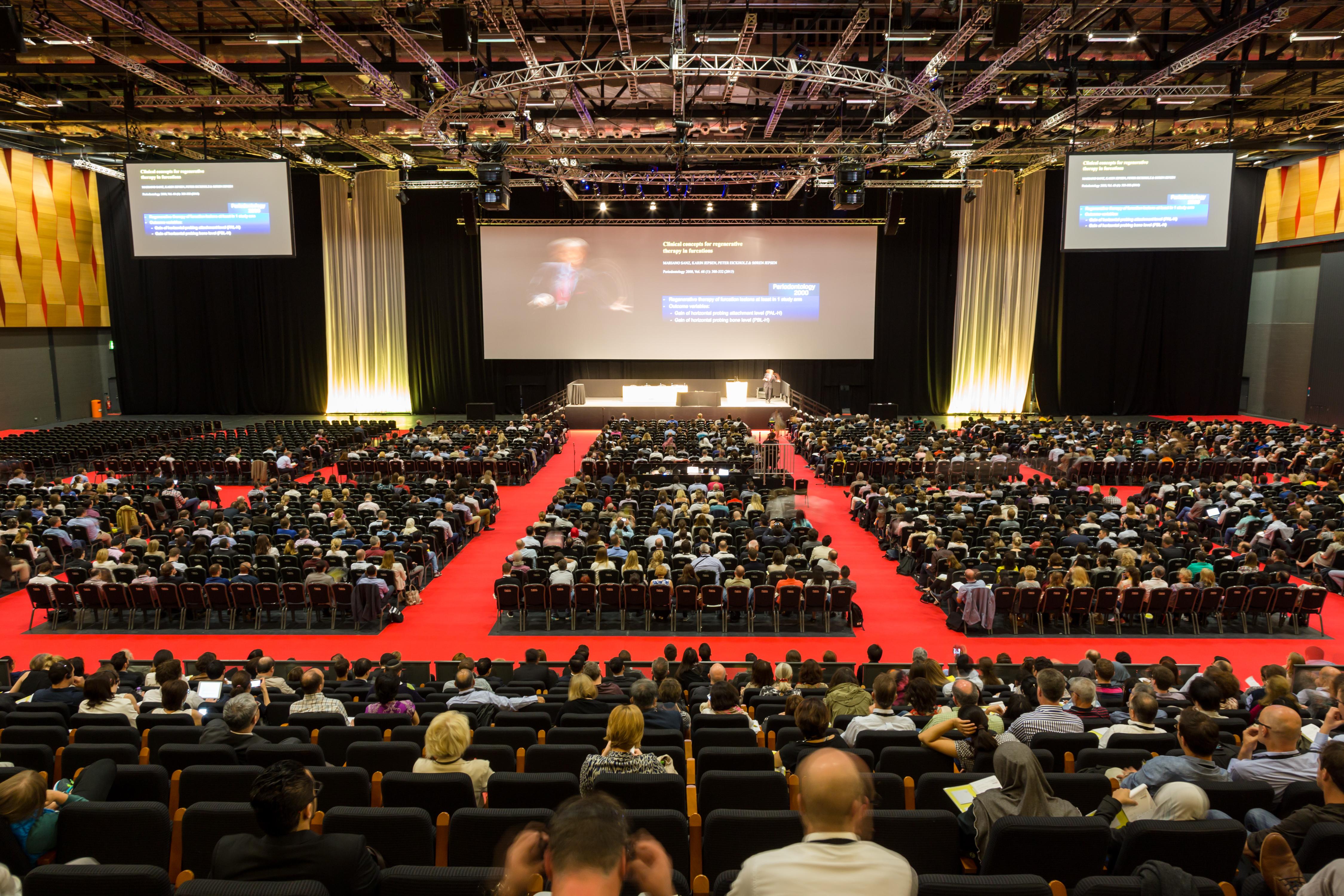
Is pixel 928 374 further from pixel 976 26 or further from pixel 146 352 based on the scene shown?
pixel 146 352

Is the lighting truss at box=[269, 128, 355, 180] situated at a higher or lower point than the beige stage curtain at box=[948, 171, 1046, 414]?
higher

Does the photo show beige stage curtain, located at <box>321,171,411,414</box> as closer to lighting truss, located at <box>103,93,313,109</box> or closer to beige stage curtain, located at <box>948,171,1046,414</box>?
lighting truss, located at <box>103,93,313,109</box>

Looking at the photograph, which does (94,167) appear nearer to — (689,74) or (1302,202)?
(689,74)

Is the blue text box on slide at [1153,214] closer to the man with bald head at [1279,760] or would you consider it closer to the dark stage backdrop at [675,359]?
the man with bald head at [1279,760]

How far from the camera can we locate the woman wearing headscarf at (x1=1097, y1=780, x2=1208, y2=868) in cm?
360

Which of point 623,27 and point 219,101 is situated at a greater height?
point 623,27

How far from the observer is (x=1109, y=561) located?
11211mm

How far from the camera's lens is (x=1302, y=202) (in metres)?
28.4

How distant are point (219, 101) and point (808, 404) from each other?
863 inches

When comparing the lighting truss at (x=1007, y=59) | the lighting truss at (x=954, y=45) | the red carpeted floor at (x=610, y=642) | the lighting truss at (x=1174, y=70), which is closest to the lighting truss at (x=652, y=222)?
the lighting truss at (x=1174, y=70)

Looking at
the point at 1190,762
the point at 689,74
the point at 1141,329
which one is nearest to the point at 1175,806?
the point at 1190,762

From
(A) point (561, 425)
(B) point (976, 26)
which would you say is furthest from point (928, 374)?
(B) point (976, 26)

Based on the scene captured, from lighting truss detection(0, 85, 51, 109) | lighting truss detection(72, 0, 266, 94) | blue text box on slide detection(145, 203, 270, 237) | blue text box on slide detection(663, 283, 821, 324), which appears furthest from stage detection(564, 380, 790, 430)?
lighting truss detection(0, 85, 51, 109)

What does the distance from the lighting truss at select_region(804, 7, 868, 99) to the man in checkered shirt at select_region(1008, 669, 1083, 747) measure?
1145 cm
